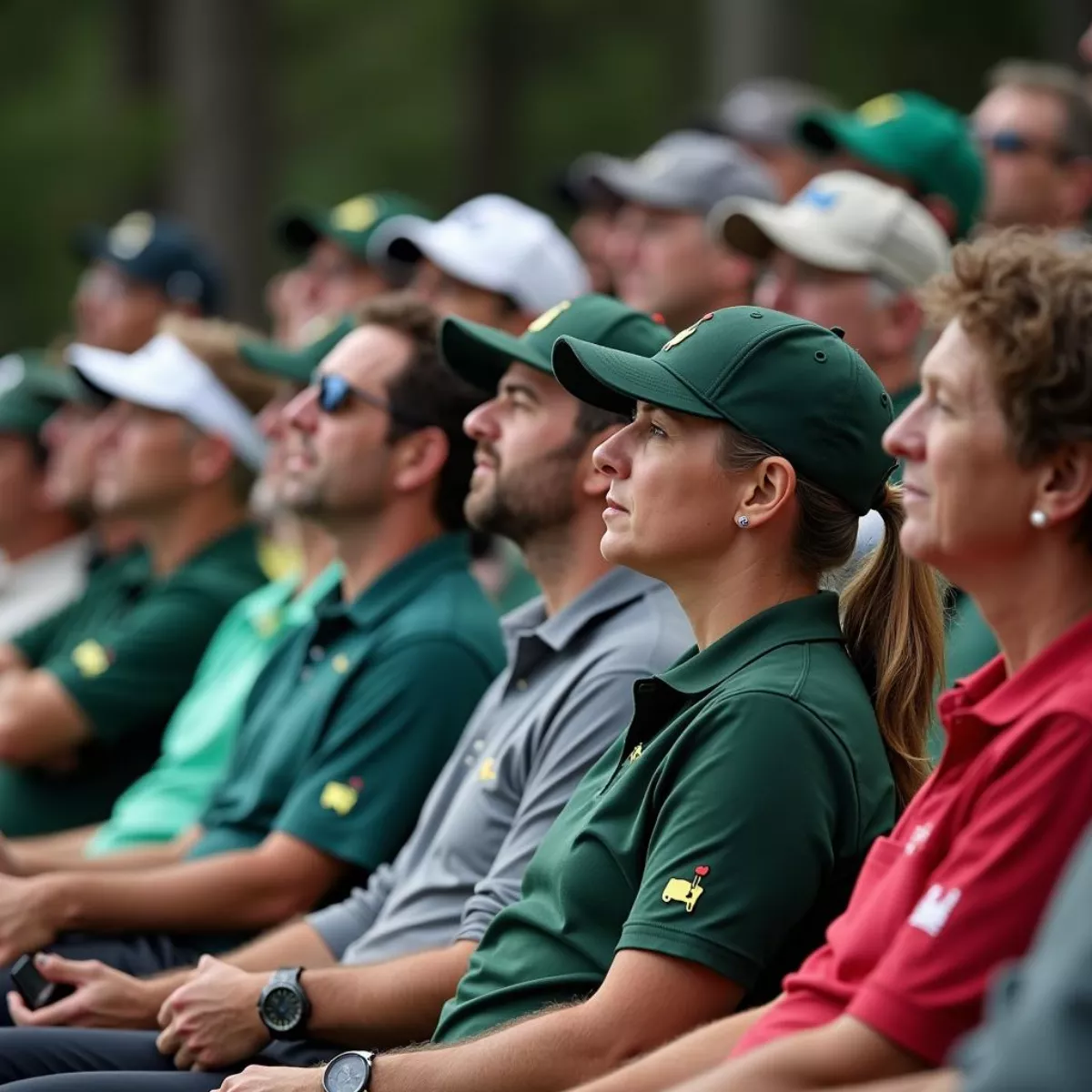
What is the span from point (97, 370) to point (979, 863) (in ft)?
15.4

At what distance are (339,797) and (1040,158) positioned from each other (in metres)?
3.91

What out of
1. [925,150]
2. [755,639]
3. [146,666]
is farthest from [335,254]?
[755,639]

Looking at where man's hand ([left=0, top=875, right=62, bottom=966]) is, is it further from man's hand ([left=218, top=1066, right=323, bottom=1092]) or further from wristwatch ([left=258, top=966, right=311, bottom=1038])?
man's hand ([left=218, top=1066, right=323, bottom=1092])

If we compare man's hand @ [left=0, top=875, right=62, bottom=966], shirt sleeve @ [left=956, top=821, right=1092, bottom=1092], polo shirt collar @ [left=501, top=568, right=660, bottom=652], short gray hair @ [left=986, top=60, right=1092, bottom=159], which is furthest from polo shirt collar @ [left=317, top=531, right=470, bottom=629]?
short gray hair @ [left=986, top=60, right=1092, bottom=159]

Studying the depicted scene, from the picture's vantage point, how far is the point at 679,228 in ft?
21.9

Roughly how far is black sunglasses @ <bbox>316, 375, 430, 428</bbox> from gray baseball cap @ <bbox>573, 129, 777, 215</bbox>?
203cm

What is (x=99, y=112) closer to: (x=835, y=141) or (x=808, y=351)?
(x=835, y=141)

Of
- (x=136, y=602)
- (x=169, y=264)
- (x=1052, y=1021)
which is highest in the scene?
(x=1052, y=1021)

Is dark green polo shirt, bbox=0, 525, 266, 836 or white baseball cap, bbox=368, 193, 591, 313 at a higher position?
white baseball cap, bbox=368, 193, 591, 313

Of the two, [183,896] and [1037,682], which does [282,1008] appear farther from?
[1037,682]

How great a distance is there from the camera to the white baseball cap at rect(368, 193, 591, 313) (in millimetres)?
6219

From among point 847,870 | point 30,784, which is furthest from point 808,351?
point 30,784

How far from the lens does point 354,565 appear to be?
5.07 metres

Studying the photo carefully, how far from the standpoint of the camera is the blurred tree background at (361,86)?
44.7ft
